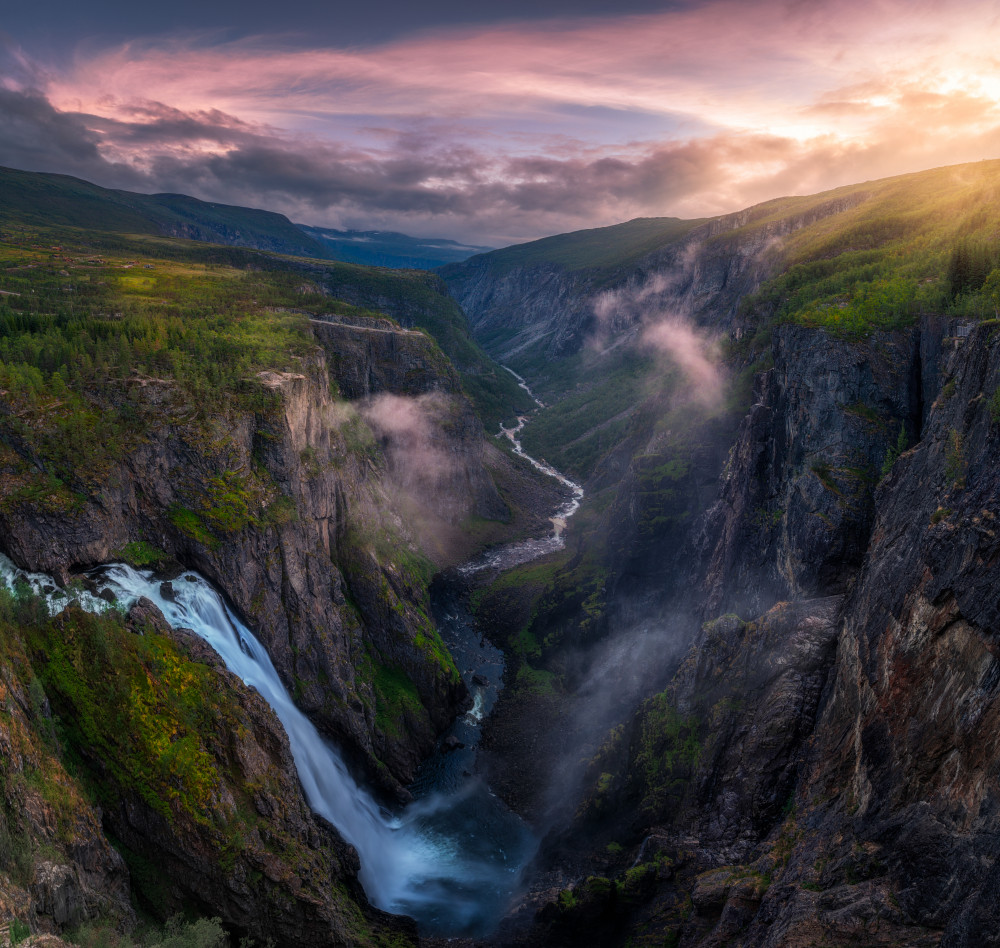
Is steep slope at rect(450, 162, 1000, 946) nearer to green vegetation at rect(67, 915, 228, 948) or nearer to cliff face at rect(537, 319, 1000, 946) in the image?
cliff face at rect(537, 319, 1000, 946)

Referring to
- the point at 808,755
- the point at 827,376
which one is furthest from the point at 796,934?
the point at 827,376

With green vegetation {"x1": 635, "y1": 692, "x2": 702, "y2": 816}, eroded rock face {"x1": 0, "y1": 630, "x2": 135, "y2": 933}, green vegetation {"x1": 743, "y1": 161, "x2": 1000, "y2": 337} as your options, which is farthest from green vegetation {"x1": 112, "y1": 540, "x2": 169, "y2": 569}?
green vegetation {"x1": 743, "y1": 161, "x2": 1000, "y2": 337}

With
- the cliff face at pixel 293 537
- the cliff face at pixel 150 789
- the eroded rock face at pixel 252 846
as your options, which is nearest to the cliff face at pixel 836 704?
the eroded rock face at pixel 252 846

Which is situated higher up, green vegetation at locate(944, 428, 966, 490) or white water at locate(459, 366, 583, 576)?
green vegetation at locate(944, 428, 966, 490)

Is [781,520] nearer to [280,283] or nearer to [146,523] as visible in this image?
[146,523]

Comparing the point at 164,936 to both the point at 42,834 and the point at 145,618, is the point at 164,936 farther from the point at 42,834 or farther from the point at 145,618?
the point at 145,618

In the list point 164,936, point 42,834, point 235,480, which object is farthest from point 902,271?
point 42,834

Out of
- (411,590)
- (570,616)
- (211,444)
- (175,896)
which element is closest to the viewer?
(175,896)
